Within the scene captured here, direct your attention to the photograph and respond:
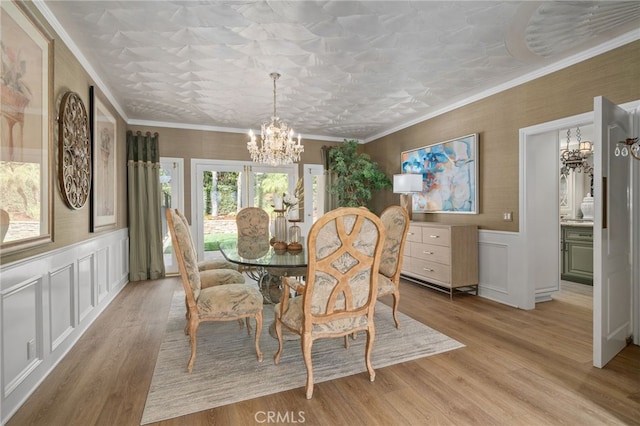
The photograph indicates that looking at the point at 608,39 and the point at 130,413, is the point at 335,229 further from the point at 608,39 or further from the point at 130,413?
the point at 608,39

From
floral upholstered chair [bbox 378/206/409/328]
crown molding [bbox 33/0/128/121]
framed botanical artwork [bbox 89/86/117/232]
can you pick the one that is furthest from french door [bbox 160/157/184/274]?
floral upholstered chair [bbox 378/206/409/328]

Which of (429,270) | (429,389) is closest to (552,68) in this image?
(429,270)

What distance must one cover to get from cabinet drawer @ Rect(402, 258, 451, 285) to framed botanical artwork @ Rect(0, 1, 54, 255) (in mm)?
4028

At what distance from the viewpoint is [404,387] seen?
2041mm

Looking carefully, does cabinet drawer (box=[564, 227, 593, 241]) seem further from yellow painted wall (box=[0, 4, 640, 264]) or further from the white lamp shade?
the white lamp shade

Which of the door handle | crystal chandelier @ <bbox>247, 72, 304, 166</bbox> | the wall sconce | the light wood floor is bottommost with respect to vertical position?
the light wood floor

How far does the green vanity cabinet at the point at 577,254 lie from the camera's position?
178 inches

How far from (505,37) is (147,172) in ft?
16.8

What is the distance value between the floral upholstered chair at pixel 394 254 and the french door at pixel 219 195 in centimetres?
296

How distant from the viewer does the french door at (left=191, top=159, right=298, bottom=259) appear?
5.53 m

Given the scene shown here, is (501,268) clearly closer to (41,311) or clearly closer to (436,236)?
(436,236)

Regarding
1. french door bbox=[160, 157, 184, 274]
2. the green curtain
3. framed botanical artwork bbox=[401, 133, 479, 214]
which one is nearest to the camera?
framed botanical artwork bbox=[401, 133, 479, 214]

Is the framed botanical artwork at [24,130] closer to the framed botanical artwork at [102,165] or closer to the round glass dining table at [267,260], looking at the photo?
the framed botanical artwork at [102,165]

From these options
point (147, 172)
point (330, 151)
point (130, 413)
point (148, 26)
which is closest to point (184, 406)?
point (130, 413)
